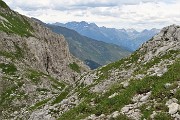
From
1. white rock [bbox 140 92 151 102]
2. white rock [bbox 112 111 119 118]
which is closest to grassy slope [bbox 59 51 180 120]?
white rock [bbox 140 92 151 102]

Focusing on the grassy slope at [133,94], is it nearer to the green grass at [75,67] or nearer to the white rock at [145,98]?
the white rock at [145,98]

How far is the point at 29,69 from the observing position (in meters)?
77.7

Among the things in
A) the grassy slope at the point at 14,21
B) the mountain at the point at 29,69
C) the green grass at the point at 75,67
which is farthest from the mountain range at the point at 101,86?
the green grass at the point at 75,67

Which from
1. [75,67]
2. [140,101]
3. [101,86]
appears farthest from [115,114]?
[75,67]

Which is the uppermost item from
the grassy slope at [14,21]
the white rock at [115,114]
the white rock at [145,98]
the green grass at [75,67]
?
the grassy slope at [14,21]

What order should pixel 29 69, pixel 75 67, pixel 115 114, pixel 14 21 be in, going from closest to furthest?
pixel 115 114 → pixel 29 69 → pixel 14 21 → pixel 75 67

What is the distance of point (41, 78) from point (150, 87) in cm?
5128

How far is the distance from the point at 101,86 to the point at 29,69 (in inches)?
1629

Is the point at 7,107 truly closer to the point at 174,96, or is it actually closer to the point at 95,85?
the point at 95,85

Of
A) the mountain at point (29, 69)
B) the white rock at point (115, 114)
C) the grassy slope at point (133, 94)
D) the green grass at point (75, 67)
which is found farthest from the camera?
the green grass at point (75, 67)

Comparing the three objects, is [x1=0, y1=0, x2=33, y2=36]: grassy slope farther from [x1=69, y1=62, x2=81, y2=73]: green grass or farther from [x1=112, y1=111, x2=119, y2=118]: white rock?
[x1=112, y1=111, x2=119, y2=118]: white rock

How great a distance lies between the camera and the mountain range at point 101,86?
68.2ft

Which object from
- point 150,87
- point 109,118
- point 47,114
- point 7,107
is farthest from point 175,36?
point 7,107

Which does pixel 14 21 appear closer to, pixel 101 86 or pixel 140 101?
pixel 101 86
